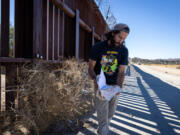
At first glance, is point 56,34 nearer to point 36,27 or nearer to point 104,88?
point 36,27

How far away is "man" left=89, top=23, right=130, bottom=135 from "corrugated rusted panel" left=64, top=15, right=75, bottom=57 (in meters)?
2.50

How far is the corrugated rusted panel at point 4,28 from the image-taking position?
1891 mm

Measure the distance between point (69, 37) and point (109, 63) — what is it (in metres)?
2.90

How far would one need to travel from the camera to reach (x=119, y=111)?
10.8 ft

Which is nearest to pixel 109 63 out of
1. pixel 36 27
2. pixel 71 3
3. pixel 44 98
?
pixel 44 98

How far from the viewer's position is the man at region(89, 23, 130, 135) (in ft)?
5.67

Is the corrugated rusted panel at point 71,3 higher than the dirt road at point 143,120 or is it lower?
higher

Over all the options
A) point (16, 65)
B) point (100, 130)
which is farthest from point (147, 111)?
point (16, 65)

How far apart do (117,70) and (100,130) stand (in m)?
0.76

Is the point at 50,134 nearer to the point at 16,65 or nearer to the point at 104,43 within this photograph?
the point at 16,65

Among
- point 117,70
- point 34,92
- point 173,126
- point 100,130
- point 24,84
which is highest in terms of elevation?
point 117,70

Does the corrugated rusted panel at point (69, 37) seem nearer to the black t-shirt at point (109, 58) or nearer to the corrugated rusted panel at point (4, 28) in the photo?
the corrugated rusted panel at point (4, 28)

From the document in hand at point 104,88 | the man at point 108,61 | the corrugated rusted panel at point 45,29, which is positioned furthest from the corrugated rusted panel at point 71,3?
the document in hand at point 104,88

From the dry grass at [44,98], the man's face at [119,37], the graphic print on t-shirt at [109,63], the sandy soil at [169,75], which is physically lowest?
the sandy soil at [169,75]
